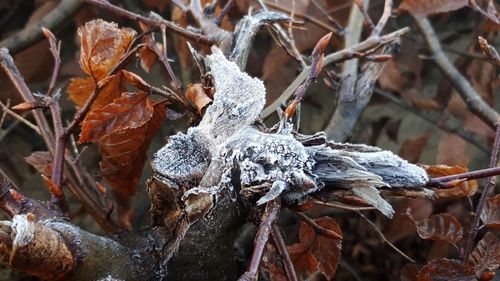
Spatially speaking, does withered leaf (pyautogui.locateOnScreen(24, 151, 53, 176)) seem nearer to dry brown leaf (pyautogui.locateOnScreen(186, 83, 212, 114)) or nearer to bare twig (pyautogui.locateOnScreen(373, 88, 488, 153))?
dry brown leaf (pyautogui.locateOnScreen(186, 83, 212, 114))

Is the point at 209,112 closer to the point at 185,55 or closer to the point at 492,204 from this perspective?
the point at 492,204

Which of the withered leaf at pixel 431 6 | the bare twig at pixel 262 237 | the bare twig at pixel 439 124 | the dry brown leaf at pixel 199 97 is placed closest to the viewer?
the bare twig at pixel 262 237

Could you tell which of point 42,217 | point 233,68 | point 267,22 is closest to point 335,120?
point 267,22

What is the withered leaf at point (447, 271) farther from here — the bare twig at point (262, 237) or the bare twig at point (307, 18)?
the bare twig at point (307, 18)

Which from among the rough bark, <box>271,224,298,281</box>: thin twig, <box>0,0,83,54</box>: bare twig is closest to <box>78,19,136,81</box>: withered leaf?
the rough bark

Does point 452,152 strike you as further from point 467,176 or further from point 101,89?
point 101,89

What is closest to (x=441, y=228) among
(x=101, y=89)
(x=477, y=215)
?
(x=477, y=215)

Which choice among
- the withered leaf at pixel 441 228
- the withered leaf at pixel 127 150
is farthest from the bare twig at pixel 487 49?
the withered leaf at pixel 127 150
